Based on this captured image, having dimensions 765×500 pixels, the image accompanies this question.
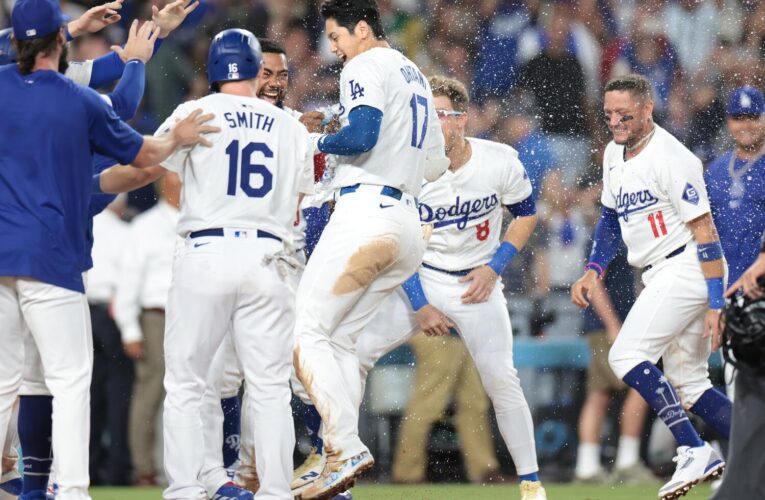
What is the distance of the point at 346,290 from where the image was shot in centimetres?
614

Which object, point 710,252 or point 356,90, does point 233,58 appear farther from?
point 710,252

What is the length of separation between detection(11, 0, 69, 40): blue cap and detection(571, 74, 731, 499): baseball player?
3493 mm

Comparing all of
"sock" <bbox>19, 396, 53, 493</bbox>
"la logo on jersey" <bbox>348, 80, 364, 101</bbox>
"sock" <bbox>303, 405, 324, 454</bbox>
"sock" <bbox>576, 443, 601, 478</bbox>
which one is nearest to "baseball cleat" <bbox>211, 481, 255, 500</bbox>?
"sock" <bbox>19, 396, 53, 493</bbox>

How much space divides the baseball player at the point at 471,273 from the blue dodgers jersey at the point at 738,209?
1109mm

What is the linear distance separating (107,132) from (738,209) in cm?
394

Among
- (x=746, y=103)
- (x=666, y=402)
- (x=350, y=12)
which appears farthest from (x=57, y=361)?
(x=746, y=103)

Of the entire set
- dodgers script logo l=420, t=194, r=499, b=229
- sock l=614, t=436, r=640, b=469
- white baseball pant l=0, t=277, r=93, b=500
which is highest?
dodgers script logo l=420, t=194, r=499, b=229

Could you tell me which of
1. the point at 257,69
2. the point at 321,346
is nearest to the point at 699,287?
the point at 321,346

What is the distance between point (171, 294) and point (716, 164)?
3.67 meters

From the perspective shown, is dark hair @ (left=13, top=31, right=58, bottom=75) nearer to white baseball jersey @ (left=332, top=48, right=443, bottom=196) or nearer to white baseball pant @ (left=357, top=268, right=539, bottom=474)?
white baseball jersey @ (left=332, top=48, right=443, bottom=196)

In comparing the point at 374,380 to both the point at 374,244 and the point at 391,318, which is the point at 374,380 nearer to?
the point at 391,318

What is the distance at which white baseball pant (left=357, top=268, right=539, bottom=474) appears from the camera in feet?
23.5

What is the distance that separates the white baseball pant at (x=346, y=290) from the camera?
6.01 meters

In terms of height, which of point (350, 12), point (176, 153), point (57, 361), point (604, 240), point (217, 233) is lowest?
point (57, 361)
